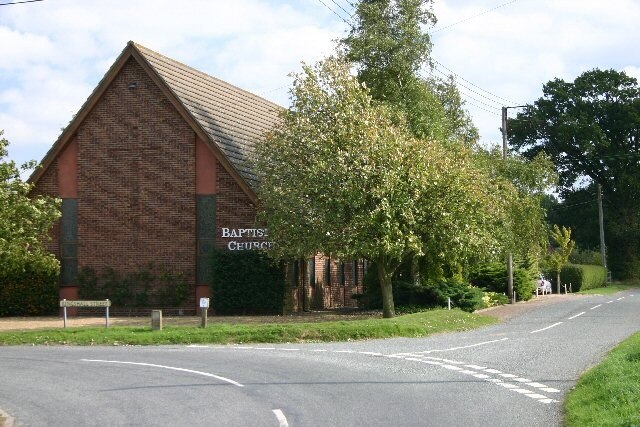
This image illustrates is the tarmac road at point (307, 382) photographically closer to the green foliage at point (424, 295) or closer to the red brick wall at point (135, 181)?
the green foliage at point (424, 295)

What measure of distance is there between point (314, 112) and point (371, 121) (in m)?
2.22

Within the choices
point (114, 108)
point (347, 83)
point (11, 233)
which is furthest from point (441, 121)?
point (11, 233)

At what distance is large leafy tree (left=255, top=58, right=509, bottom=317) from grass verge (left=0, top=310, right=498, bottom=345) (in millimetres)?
3134

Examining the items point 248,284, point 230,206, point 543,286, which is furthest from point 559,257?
point 248,284

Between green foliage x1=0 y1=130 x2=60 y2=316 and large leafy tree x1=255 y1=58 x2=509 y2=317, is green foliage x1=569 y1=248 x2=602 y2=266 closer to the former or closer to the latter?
large leafy tree x1=255 y1=58 x2=509 y2=317

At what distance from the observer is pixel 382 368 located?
56.1ft

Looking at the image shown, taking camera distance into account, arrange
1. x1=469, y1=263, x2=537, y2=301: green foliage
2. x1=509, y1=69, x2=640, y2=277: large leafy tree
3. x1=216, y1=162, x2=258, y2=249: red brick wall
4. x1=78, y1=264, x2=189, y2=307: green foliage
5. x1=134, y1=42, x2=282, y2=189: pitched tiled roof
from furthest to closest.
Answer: x1=509, y1=69, x2=640, y2=277: large leafy tree → x1=469, y1=263, x2=537, y2=301: green foliage → x1=134, y1=42, x2=282, y2=189: pitched tiled roof → x1=78, y1=264, x2=189, y2=307: green foliage → x1=216, y1=162, x2=258, y2=249: red brick wall

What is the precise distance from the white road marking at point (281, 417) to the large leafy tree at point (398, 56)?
25.3m

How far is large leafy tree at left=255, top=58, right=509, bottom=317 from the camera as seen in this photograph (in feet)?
92.1

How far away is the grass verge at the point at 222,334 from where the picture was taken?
24438 mm

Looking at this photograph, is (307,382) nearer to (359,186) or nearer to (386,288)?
(359,186)

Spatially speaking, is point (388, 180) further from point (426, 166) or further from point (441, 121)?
point (441, 121)

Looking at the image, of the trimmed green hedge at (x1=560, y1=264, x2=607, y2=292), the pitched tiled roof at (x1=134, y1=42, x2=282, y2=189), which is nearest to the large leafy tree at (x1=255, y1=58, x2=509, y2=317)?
the pitched tiled roof at (x1=134, y1=42, x2=282, y2=189)

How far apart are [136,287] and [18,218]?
7.26 meters
